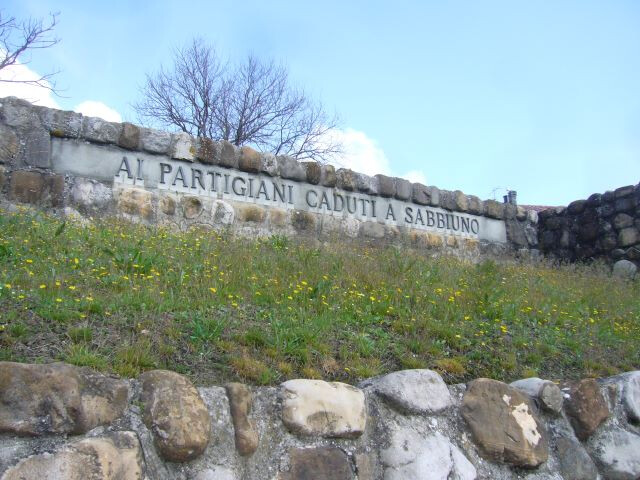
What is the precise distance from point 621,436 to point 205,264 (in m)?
2.91

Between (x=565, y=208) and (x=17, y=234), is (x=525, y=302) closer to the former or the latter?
(x=17, y=234)

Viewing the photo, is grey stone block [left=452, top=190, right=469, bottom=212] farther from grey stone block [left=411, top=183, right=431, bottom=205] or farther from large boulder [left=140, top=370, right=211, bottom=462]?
large boulder [left=140, top=370, right=211, bottom=462]

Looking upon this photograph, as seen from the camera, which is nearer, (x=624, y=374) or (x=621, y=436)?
(x=621, y=436)

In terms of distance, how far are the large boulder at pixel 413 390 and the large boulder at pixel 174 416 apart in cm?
91

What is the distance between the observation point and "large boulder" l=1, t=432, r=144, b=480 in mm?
2008

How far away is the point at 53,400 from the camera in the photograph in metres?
2.17

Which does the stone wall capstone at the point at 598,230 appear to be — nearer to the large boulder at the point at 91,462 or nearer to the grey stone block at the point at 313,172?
the grey stone block at the point at 313,172

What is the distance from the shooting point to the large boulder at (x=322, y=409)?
8.66 feet

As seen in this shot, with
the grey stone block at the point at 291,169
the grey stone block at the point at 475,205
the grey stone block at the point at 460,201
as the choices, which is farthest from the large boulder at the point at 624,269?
the grey stone block at the point at 291,169

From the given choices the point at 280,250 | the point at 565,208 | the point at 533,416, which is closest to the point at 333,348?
the point at 533,416

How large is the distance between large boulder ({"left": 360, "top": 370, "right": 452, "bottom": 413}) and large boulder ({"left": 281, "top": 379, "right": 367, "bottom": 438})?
0.17 metres

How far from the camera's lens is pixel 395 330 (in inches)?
156

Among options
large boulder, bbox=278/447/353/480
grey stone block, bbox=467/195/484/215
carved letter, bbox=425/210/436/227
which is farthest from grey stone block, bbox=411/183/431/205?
large boulder, bbox=278/447/353/480

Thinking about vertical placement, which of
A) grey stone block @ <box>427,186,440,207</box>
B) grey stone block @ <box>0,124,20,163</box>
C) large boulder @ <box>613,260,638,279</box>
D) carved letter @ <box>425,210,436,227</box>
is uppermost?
grey stone block @ <box>427,186,440,207</box>
